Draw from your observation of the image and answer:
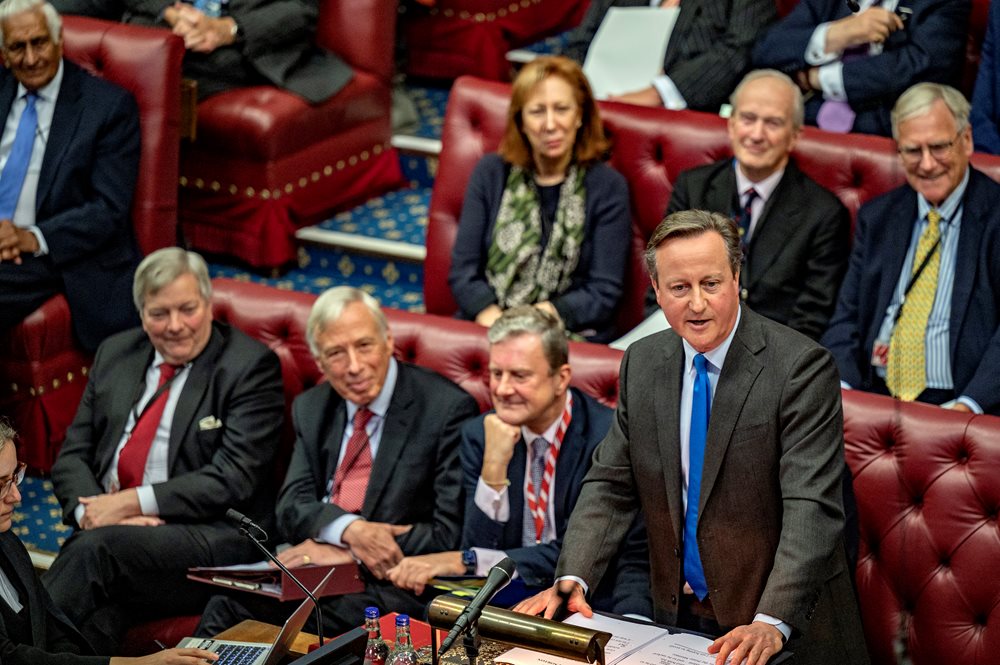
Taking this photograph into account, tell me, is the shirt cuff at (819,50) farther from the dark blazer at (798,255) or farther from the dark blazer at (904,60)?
the dark blazer at (798,255)

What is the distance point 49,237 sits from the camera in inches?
171

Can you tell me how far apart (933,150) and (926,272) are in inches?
11.7

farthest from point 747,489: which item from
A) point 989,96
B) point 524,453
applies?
point 989,96

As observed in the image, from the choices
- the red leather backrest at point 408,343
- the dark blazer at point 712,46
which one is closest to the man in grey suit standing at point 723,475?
the red leather backrest at point 408,343

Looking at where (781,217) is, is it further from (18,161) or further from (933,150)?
(18,161)

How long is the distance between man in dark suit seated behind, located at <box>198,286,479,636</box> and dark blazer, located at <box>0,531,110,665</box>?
445 mm

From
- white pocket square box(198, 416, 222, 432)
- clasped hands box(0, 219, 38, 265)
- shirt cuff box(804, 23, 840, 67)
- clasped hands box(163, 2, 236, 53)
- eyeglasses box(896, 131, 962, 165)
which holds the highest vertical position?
shirt cuff box(804, 23, 840, 67)

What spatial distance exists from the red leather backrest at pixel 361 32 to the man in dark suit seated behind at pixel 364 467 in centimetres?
173

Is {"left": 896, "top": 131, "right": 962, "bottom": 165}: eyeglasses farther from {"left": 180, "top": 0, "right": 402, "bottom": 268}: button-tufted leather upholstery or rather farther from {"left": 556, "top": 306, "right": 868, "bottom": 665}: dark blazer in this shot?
{"left": 180, "top": 0, "right": 402, "bottom": 268}: button-tufted leather upholstery

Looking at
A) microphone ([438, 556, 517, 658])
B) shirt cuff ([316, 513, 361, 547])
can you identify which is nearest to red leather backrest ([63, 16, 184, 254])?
shirt cuff ([316, 513, 361, 547])

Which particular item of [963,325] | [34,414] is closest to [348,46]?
[34,414]

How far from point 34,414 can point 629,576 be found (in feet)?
6.82

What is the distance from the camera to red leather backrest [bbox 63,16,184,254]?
4.53 meters

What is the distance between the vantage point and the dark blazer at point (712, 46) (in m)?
4.50
